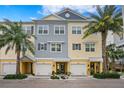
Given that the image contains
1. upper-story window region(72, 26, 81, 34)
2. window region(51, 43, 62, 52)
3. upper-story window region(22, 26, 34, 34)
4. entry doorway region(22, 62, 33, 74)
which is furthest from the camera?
upper-story window region(72, 26, 81, 34)

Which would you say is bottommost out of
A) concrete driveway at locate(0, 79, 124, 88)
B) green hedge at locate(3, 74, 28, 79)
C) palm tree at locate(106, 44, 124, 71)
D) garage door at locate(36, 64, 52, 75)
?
concrete driveway at locate(0, 79, 124, 88)

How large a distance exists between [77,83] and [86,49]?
3120 millimetres

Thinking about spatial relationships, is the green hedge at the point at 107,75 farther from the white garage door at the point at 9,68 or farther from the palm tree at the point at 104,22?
the white garage door at the point at 9,68

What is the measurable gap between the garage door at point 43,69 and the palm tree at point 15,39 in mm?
1023

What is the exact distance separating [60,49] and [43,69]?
193 centimetres

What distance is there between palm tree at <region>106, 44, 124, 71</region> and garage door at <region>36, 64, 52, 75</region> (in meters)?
3.33

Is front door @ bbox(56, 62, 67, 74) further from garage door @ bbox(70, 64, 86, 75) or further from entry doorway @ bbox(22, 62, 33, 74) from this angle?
entry doorway @ bbox(22, 62, 33, 74)

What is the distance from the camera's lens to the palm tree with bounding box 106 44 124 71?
1545cm

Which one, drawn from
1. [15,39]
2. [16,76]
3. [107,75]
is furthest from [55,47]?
[107,75]

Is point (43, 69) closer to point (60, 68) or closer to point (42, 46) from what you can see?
point (60, 68)

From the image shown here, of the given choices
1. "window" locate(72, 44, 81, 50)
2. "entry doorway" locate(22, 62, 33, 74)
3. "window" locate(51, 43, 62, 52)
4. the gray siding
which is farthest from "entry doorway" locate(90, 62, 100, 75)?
"entry doorway" locate(22, 62, 33, 74)

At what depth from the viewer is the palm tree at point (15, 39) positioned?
1608 centimetres
